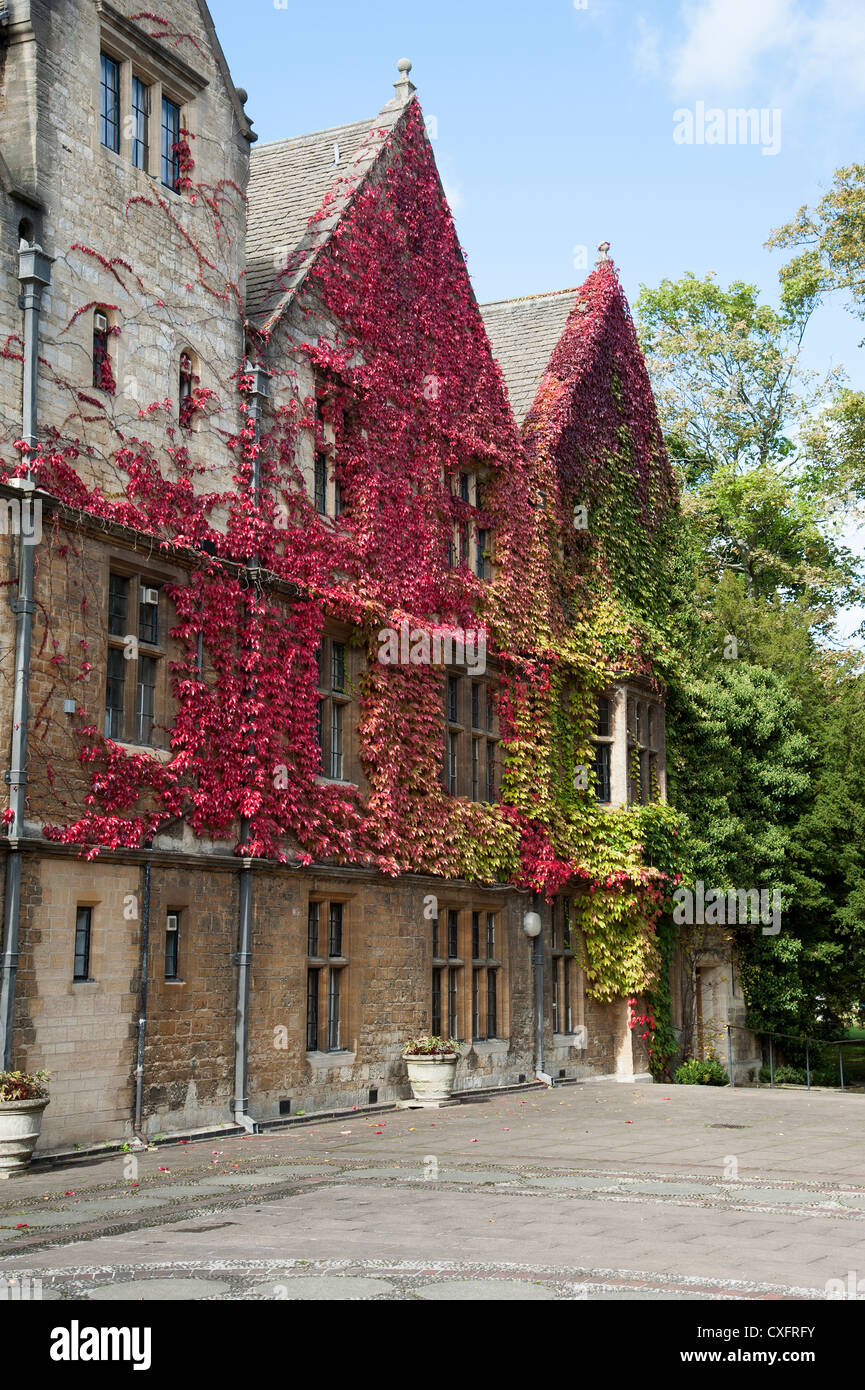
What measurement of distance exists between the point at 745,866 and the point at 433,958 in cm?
975

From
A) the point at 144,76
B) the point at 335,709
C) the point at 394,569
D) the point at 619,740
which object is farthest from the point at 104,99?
the point at 619,740

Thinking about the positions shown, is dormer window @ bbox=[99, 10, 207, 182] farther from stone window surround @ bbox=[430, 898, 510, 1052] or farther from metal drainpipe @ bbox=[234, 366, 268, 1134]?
stone window surround @ bbox=[430, 898, 510, 1052]

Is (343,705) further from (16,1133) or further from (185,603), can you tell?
(16,1133)

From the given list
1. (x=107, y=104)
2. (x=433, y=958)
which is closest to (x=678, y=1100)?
(x=433, y=958)

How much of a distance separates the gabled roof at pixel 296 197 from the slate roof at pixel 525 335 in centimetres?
591

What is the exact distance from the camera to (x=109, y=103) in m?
16.3

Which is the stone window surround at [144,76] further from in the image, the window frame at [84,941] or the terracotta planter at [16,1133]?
the terracotta planter at [16,1133]

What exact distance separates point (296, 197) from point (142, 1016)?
12571 millimetres

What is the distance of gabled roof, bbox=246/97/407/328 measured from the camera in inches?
773

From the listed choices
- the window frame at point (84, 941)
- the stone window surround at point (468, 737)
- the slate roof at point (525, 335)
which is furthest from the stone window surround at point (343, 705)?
A: the slate roof at point (525, 335)

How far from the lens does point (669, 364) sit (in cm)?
4166

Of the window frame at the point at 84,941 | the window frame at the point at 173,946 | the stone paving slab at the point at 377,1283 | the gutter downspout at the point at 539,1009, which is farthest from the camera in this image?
the gutter downspout at the point at 539,1009

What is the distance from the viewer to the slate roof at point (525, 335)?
27.1 meters

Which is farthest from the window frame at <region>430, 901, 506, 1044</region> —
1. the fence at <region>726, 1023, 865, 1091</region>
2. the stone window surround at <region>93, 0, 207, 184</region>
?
the stone window surround at <region>93, 0, 207, 184</region>
